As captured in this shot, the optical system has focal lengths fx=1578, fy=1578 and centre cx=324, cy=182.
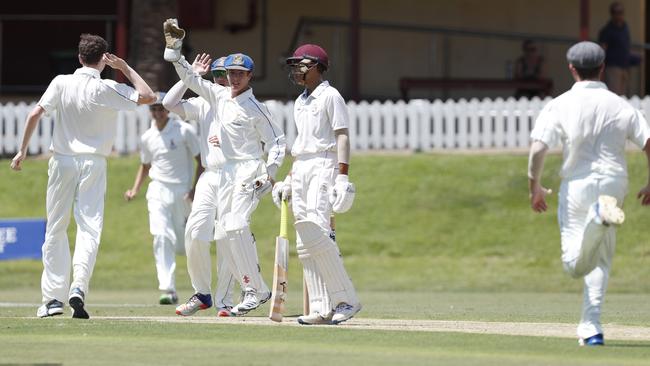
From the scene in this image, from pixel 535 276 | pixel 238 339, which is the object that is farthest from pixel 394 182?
pixel 238 339

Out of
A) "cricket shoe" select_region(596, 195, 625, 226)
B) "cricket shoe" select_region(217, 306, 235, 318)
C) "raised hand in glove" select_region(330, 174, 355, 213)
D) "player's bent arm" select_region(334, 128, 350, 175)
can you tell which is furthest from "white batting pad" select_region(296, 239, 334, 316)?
"cricket shoe" select_region(596, 195, 625, 226)

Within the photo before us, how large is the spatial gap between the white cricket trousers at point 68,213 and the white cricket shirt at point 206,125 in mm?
842

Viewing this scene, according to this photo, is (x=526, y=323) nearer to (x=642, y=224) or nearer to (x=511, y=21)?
(x=642, y=224)

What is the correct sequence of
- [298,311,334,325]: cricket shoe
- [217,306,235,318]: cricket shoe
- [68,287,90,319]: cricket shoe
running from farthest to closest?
[217,306,235,318]: cricket shoe → [68,287,90,319]: cricket shoe → [298,311,334,325]: cricket shoe

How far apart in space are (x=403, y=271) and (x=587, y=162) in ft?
37.6

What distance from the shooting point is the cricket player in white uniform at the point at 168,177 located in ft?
53.6

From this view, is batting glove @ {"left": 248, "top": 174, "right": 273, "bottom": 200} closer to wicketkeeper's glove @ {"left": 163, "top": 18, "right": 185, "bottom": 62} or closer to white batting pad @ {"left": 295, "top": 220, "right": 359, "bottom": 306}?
white batting pad @ {"left": 295, "top": 220, "right": 359, "bottom": 306}

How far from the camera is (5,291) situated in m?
19.8

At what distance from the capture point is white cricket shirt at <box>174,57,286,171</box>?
1266 cm

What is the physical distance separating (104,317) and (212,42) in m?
18.1

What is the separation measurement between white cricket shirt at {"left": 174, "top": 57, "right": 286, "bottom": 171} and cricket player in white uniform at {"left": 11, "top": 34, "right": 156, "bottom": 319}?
388 millimetres

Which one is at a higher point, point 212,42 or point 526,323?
point 212,42

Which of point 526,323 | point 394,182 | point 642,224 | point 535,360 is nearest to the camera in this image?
point 535,360

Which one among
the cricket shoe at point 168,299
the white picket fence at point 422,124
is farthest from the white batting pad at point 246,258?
the white picket fence at point 422,124
